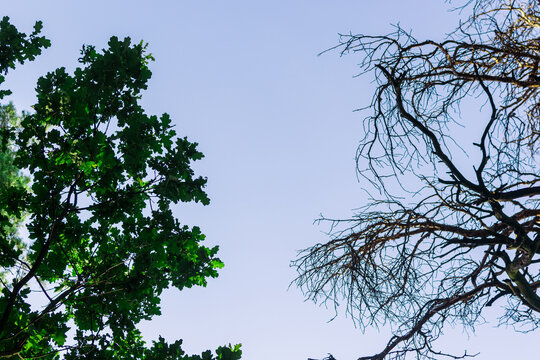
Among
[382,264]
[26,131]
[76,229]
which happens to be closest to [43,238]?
[76,229]

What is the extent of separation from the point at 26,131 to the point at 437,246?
4.89 meters

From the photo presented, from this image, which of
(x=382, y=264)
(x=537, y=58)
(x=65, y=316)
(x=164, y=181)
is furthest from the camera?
(x=164, y=181)

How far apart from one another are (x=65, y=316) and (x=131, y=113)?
8.68 feet

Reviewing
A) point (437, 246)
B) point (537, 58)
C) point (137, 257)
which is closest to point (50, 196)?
point (137, 257)

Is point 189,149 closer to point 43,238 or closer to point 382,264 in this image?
point 43,238

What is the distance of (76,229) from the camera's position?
19.2ft

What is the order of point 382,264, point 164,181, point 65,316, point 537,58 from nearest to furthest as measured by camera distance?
point 537,58 < point 382,264 < point 65,316 < point 164,181

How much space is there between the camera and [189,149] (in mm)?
6004

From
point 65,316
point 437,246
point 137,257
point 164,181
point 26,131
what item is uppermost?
point 26,131

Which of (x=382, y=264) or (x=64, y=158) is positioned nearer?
(x=382, y=264)

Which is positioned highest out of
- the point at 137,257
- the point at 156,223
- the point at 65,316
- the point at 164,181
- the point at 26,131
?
the point at 26,131

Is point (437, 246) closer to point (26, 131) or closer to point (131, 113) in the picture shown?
point (131, 113)

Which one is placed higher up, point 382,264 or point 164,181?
point 164,181

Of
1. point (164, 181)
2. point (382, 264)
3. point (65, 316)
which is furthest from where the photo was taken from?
point (164, 181)
